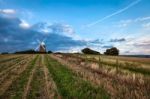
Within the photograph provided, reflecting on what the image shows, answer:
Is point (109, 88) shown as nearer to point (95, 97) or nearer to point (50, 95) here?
point (95, 97)

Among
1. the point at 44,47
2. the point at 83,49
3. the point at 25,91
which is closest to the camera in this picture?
the point at 25,91

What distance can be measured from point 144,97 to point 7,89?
24.5ft

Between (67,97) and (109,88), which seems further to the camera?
(109,88)

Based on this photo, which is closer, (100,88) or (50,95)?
(50,95)

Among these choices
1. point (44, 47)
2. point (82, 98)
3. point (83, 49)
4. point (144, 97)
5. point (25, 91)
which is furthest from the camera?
point (44, 47)

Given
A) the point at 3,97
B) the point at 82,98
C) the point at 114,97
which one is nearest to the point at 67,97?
the point at 82,98

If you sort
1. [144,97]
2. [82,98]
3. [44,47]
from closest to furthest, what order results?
[144,97], [82,98], [44,47]

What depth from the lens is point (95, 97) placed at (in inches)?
420

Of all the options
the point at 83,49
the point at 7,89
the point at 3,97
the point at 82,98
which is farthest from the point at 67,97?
the point at 83,49

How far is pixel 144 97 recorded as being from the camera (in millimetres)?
9758

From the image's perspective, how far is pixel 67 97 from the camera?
412 inches

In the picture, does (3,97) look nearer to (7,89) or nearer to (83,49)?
(7,89)

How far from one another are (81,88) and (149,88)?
3718mm

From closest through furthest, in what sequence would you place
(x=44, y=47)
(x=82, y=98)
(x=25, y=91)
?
(x=82, y=98) → (x=25, y=91) → (x=44, y=47)
